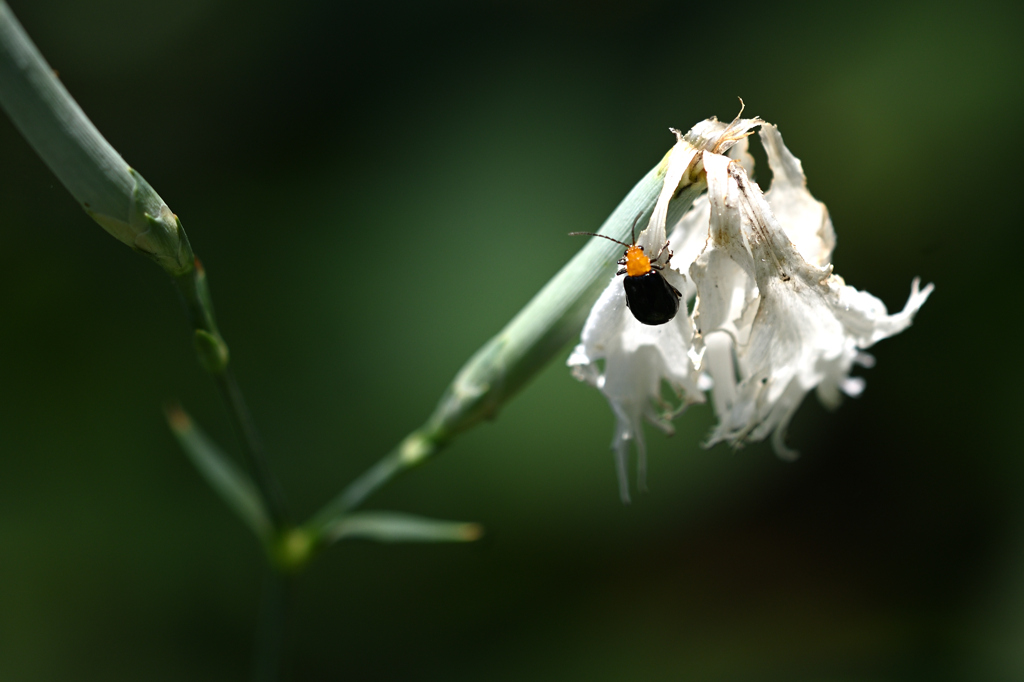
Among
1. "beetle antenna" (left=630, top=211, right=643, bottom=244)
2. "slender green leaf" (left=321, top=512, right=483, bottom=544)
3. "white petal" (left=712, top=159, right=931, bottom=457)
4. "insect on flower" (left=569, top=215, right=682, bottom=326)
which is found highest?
"beetle antenna" (left=630, top=211, right=643, bottom=244)

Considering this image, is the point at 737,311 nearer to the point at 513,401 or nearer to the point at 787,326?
→ the point at 787,326

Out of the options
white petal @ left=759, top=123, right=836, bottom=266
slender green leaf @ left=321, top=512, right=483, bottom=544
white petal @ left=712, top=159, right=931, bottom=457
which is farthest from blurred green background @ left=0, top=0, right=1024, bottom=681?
white petal @ left=759, top=123, right=836, bottom=266

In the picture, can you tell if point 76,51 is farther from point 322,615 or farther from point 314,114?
point 322,615

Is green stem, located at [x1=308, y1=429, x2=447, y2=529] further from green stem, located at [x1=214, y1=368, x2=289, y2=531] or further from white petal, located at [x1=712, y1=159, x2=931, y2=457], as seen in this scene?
white petal, located at [x1=712, y1=159, x2=931, y2=457]

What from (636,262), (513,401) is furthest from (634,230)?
(513,401)

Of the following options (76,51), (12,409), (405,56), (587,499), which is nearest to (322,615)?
(587,499)
